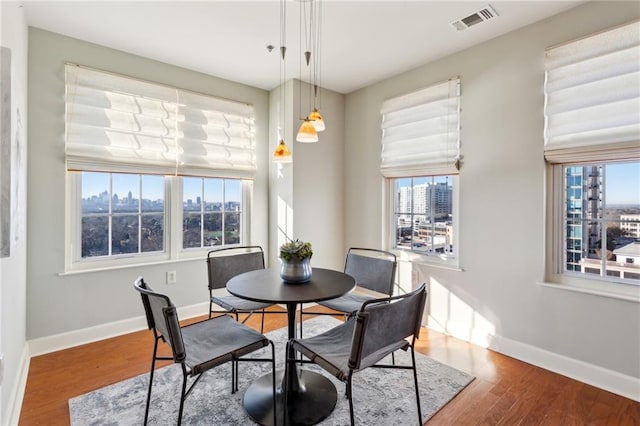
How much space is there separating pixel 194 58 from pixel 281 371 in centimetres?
295

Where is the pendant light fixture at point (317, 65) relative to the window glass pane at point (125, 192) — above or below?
above

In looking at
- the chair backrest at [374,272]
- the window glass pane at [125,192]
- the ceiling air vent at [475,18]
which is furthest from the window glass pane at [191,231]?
the ceiling air vent at [475,18]

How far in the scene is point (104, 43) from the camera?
294cm

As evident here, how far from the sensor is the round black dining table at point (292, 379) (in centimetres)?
185

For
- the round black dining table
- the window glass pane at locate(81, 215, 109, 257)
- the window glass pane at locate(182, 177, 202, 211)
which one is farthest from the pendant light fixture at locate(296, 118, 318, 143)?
the window glass pane at locate(81, 215, 109, 257)

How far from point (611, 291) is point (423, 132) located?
196cm

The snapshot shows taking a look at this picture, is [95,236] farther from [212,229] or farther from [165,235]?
[212,229]

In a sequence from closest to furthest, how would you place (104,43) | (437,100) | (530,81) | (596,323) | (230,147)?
(596,323)
(530,81)
(104,43)
(437,100)
(230,147)

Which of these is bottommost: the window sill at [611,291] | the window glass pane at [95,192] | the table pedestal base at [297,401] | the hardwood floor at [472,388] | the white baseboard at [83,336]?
the hardwood floor at [472,388]

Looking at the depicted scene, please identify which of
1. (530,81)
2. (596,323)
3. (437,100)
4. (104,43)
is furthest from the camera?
(437,100)

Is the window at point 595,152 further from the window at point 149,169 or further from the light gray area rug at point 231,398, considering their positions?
the window at point 149,169

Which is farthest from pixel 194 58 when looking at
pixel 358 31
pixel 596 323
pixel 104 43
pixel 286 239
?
pixel 596 323

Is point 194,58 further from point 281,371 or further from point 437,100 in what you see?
point 281,371

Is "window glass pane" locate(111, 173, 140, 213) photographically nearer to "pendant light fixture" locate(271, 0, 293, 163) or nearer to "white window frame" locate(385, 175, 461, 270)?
"pendant light fixture" locate(271, 0, 293, 163)
